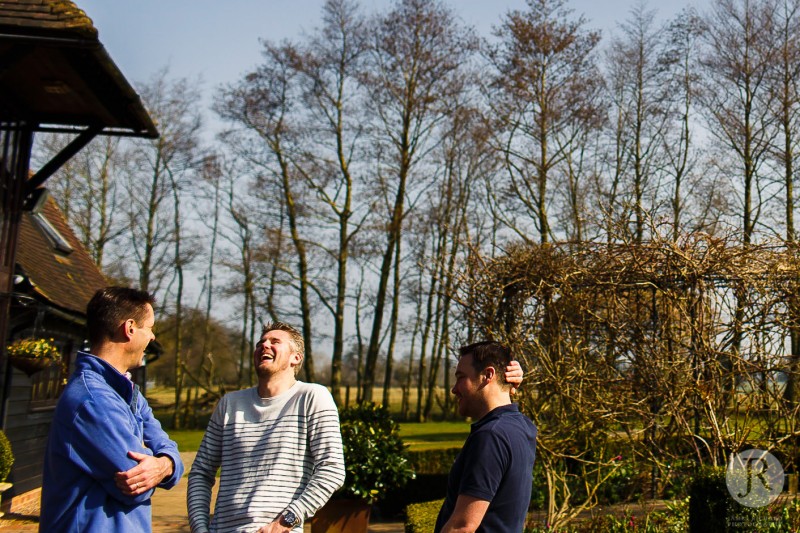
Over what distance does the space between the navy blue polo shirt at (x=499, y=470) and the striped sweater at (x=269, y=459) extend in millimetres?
651

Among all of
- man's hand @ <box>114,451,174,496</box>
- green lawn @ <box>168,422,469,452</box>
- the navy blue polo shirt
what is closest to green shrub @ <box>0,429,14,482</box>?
man's hand @ <box>114,451,174,496</box>

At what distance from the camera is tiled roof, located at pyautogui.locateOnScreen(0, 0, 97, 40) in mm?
7816

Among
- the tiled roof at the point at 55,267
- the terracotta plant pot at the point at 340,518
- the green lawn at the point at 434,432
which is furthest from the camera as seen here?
the green lawn at the point at 434,432

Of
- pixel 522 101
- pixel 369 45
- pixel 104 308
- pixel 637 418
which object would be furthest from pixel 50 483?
pixel 369 45

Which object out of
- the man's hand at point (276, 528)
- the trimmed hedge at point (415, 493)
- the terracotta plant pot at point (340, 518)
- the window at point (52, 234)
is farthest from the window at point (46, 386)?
the man's hand at point (276, 528)

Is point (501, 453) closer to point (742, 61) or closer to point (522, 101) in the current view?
point (522, 101)

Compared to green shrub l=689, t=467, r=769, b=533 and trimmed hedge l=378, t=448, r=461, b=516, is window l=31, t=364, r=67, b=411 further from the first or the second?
green shrub l=689, t=467, r=769, b=533

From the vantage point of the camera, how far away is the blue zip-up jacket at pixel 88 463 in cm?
264

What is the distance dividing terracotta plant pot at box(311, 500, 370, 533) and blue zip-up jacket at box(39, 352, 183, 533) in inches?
215

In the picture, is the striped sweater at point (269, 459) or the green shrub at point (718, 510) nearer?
the striped sweater at point (269, 459)

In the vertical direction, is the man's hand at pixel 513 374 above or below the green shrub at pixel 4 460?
above

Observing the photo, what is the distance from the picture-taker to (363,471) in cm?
827

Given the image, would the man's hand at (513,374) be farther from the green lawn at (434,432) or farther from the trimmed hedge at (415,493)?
the green lawn at (434,432)

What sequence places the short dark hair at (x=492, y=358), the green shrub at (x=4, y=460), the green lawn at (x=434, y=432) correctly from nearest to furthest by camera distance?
the short dark hair at (x=492, y=358) → the green shrub at (x=4, y=460) → the green lawn at (x=434, y=432)
